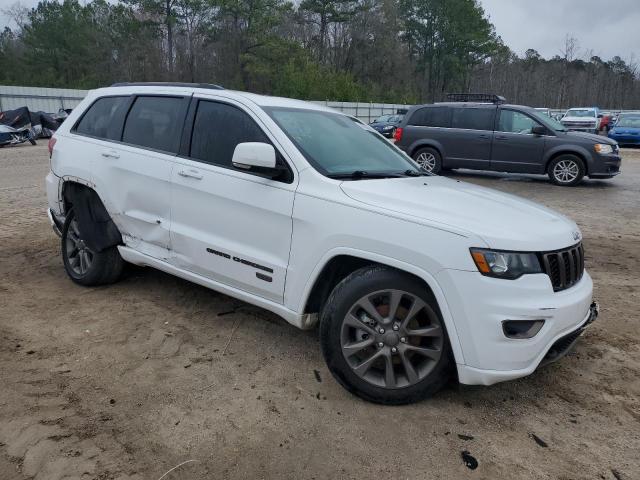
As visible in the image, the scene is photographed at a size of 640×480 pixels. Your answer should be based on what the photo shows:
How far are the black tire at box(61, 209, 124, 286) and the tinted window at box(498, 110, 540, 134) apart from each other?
10332 millimetres

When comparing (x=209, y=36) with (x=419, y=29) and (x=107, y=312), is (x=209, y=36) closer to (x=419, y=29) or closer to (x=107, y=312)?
(x=419, y=29)

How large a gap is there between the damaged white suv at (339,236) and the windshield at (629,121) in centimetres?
2417

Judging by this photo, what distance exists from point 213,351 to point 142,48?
47.5 metres

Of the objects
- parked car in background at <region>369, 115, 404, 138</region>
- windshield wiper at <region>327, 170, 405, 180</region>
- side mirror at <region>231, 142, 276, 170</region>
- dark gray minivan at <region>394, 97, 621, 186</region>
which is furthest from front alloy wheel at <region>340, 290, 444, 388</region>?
parked car in background at <region>369, 115, 404, 138</region>

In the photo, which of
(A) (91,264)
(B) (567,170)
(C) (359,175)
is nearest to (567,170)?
(B) (567,170)

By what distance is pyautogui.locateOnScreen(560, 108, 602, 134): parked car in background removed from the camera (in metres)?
27.2

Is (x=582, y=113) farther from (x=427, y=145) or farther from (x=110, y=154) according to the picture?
(x=110, y=154)

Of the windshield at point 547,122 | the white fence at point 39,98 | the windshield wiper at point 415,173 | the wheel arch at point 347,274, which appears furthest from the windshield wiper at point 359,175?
the white fence at point 39,98

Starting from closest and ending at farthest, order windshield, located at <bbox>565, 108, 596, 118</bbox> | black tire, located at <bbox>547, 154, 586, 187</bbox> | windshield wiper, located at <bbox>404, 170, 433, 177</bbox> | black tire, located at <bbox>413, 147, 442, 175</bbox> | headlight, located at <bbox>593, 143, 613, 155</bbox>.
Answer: windshield wiper, located at <bbox>404, 170, 433, 177</bbox>, headlight, located at <bbox>593, 143, 613, 155</bbox>, black tire, located at <bbox>547, 154, 586, 187</bbox>, black tire, located at <bbox>413, 147, 442, 175</bbox>, windshield, located at <bbox>565, 108, 596, 118</bbox>

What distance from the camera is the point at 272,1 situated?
47.2 m

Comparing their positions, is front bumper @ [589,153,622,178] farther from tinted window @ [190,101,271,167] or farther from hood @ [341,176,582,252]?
tinted window @ [190,101,271,167]

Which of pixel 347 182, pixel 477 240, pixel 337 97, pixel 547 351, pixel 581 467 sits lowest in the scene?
pixel 581 467

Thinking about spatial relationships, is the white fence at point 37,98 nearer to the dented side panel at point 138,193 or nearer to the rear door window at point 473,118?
the rear door window at point 473,118

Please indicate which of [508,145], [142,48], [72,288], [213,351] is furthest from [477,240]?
[142,48]
